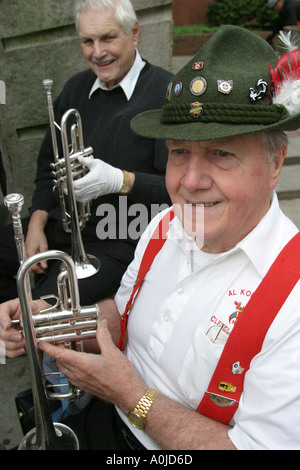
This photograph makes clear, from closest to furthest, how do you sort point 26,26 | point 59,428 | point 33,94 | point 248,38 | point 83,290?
point 248,38 < point 59,428 < point 83,290 < point 26,26 < point 33,94

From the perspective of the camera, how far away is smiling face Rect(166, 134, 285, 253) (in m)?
1.21

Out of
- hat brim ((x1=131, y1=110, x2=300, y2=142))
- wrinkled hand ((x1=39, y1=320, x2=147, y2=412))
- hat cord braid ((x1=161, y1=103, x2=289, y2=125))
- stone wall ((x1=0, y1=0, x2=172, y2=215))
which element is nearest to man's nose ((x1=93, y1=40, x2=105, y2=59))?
stone wall ((x1=0, y1=0, x2=172, y2=215))

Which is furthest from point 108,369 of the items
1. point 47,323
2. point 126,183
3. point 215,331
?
point 126,183

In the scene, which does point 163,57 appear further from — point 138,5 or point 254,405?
point 254,405

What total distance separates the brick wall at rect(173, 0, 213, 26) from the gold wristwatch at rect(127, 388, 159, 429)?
1051 cm

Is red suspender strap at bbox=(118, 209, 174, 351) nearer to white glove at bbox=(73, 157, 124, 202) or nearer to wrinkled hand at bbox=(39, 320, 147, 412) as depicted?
wrinkled hand at bbox=(39, 320, 147, 412)

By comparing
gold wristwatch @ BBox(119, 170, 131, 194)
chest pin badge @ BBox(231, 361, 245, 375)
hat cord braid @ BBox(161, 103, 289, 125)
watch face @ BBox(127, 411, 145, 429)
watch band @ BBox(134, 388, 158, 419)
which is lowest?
watch face @ BBox(127, 411, 145, 429)

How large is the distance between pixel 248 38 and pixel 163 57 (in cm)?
252

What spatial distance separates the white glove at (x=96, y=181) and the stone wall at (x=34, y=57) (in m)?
1.39

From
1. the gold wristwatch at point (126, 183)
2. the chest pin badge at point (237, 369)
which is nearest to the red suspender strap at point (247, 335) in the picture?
the chest pin badge at point (237, 369)

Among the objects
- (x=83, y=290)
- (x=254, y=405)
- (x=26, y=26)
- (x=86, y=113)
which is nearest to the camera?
(x=254, y=405)

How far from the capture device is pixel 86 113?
261 centimetres

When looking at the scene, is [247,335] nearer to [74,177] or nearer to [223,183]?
[223,183]

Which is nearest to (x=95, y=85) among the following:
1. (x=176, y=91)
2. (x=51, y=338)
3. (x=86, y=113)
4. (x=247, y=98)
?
(x=86, y=113)
